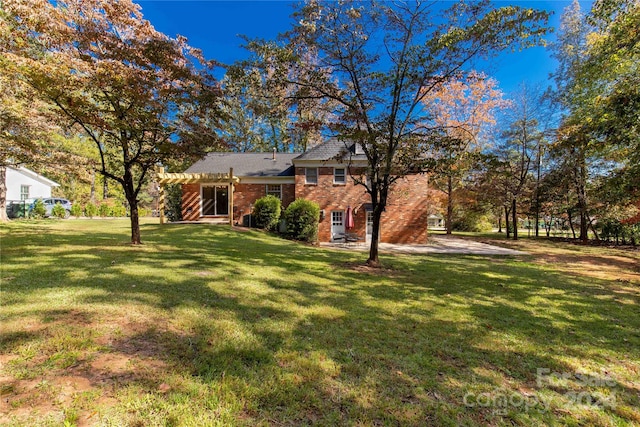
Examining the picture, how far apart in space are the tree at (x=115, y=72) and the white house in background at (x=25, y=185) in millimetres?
23792

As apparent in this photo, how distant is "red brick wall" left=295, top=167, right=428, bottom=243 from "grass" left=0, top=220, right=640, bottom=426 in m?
10.7

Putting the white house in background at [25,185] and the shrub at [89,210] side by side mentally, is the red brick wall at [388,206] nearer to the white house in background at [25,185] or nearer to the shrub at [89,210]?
the shrub at [89,210]

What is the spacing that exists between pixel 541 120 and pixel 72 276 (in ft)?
84.4

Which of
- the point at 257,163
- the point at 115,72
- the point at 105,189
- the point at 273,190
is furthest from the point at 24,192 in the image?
the point at 115,72

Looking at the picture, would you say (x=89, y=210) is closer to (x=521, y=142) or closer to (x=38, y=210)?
(x=38, y=210)

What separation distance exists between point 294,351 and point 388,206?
47.1 ft

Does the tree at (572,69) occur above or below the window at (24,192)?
above

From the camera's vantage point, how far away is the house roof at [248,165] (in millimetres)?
19219

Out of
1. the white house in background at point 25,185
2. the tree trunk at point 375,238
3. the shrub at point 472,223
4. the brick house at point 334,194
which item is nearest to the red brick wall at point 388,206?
the brick house at point 334,194

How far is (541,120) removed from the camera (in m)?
19.5

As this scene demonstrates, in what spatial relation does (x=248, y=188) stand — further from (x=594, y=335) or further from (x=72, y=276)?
(x=594, y=335)

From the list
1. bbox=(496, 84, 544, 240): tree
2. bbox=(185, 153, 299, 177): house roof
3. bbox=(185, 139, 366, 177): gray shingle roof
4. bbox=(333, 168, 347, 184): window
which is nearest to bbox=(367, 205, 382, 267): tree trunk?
bbox=(333, 168, 347, 184): window

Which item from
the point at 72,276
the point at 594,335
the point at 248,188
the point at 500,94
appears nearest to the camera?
the point at 594,335

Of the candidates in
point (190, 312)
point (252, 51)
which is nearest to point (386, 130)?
point (252, 51)
